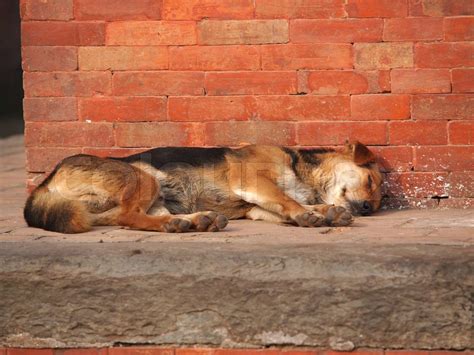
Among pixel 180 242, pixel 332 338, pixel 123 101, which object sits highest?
pixel 123 101

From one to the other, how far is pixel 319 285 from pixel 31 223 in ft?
6.92

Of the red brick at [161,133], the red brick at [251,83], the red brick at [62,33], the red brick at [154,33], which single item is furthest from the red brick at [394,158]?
the red brick at [62,33]

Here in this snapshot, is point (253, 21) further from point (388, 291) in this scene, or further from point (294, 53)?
point (388, 291)

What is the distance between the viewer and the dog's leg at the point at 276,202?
5930mm

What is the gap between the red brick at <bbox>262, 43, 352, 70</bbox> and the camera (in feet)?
21.5

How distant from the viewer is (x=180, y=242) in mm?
4957

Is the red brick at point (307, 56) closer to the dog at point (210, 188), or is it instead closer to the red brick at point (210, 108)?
the red brick at point (210, 108)

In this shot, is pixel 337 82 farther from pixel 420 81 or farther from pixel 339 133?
pixel 420 81

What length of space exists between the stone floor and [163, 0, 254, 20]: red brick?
4.65 feet

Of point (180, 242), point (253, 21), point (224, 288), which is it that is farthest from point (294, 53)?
point (224, 288)

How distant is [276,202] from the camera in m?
6.22

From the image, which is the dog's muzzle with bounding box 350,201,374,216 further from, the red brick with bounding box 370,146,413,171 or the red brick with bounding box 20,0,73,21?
the red brick with bounding box 20,0,73,21

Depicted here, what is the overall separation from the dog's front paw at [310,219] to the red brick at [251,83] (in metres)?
1.03

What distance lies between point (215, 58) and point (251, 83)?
0.30 m
